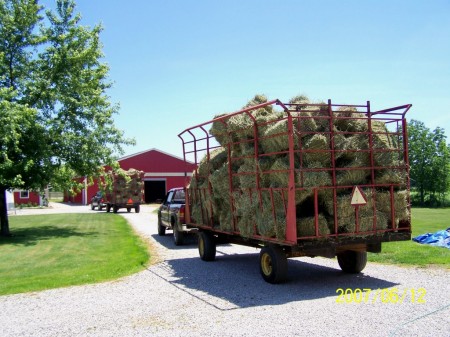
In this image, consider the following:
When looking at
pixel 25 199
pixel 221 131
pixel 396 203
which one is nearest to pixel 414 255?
pixel 396 203

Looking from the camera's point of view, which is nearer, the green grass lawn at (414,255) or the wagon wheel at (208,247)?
the green grass lawn at (414,255)

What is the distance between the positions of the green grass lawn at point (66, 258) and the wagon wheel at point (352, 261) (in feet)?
14.9

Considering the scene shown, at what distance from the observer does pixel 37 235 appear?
747 inches

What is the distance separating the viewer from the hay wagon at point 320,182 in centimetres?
774

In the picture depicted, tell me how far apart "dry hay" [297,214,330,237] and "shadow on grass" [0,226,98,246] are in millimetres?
11679

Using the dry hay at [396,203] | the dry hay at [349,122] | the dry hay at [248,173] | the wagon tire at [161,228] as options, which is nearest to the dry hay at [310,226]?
the dry hay at [396,203]

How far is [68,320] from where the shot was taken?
21.0 ft

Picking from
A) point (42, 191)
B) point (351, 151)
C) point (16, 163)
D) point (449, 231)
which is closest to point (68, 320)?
point (351, 151)

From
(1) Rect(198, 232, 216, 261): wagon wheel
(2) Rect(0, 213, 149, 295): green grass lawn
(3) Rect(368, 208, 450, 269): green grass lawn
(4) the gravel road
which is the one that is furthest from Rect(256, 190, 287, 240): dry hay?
(3) Rect(368, 208, 450, 269): green grass lawn

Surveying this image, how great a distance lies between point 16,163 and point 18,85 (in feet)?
11.5

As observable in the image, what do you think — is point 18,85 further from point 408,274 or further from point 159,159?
point 159,159

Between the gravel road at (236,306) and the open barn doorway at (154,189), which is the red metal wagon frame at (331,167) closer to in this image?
the gravel road at (236,306)

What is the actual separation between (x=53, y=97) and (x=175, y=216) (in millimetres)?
8020

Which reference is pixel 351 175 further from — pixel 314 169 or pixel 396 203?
pixel 396 203
